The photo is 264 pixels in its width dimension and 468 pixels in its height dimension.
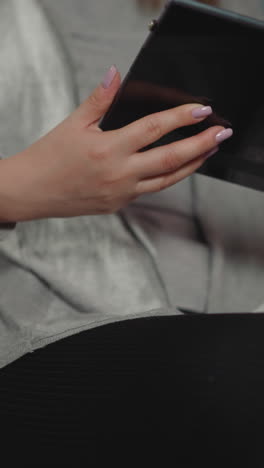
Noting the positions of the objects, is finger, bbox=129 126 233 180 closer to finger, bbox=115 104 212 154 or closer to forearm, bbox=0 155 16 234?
finger, bbox=115 104 212 154

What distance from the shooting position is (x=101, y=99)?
0.58 m

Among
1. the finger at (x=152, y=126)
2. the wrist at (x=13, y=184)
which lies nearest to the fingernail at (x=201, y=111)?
the finger at (x=152, y=126)

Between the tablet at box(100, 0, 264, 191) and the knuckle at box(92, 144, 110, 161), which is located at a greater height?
the tablet at box(100, 0, 264, 191)

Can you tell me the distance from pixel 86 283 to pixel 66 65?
0.28 meters

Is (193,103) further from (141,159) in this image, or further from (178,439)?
(178,439)

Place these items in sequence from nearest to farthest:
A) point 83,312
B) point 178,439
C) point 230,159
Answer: point 178,439 → point 230,159 → point 83,312

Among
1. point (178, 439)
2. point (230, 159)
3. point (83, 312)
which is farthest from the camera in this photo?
point (83, 312)

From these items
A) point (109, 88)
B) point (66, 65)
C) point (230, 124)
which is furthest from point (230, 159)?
point (66, 65)

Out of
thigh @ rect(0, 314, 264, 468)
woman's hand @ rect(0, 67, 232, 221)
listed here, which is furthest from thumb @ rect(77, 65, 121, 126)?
thigh @ rect(0, 314, 264, 468)

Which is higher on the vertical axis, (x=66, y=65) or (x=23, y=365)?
(x=66, y=65)

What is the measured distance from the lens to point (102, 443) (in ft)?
1.75

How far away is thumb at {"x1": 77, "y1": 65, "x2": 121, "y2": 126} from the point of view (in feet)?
1.86

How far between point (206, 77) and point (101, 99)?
10 cm

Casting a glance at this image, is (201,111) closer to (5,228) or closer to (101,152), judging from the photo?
(101,152)
